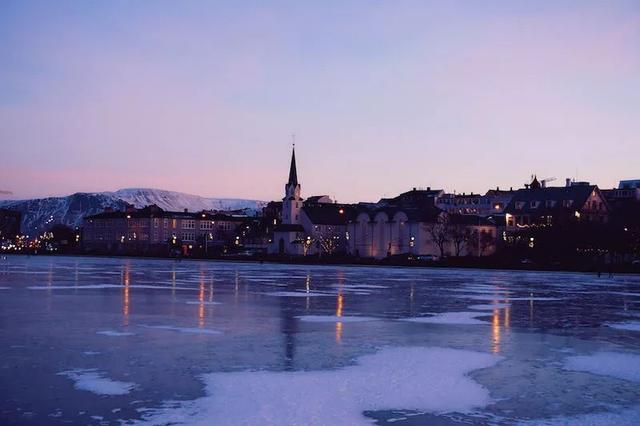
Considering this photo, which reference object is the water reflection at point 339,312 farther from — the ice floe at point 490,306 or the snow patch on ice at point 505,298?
the snow patch on ice at point 505,298

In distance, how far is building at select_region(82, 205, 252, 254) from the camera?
6791 inches

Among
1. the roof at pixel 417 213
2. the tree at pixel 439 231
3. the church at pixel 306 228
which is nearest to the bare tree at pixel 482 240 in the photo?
the tree at pixel 439 231

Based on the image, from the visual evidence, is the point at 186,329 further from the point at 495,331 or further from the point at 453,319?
the point at 453,319

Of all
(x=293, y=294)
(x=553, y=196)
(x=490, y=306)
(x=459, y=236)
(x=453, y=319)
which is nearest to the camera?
(x=453, y=319)

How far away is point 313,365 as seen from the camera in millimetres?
14328

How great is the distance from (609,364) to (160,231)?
539 feet

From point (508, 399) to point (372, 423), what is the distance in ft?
9.08

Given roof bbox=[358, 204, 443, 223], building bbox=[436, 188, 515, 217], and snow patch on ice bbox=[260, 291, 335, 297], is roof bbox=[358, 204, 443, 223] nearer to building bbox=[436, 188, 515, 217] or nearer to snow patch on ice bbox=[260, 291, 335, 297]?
building bbox=[436, 188, 515, 217]

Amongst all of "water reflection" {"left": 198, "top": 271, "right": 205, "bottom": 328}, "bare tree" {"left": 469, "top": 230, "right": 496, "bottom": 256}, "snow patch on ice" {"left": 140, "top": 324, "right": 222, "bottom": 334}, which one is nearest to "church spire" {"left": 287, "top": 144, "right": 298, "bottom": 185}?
"bare tree" {"left": 469, "top": 230, "right": 496, "bottom": 256}

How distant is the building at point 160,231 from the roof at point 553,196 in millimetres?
72415

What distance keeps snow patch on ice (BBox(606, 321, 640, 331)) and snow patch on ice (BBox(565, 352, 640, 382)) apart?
564cm

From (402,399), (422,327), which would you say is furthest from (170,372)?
(422,327)

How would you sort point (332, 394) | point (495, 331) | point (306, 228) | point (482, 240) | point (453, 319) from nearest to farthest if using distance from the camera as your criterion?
1. point (332, 394)
2. point (495, 331)
3. point (453, 319)
4. point (482, 240)
5. point (306, 228)

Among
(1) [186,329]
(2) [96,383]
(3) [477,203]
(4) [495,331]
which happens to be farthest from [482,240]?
(2) [96,383]
